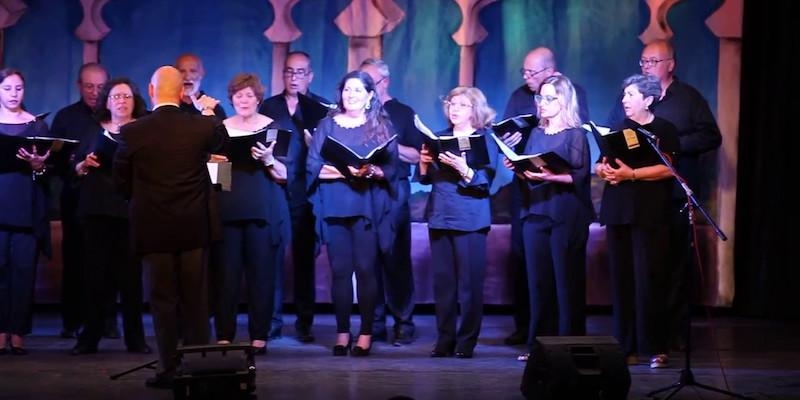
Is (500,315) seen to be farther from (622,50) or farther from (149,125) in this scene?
(149,125)

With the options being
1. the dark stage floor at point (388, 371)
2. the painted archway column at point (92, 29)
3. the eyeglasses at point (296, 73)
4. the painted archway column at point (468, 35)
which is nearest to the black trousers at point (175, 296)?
the dark stage floor at point (388, 371)

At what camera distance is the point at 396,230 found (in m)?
7.38

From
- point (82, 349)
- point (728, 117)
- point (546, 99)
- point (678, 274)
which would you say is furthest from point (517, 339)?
point (82, 349)

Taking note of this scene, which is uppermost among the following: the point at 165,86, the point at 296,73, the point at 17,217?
the point at 296,73

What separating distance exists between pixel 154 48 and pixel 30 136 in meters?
2.34

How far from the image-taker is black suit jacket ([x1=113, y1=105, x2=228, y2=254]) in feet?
17.6

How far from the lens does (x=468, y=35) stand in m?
8.70

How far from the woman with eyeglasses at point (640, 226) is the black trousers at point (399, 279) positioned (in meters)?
1.53

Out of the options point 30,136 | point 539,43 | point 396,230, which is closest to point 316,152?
point 396,230

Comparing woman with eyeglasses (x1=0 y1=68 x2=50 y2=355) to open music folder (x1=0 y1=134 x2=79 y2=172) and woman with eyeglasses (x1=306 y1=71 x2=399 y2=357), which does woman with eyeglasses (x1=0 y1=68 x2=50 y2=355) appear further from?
woman with eyeglasses (x1=306 y1=71 x2=399 y2=357)

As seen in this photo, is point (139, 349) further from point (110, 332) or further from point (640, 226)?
point (640, 226)

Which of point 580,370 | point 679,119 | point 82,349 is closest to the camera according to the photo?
point 580,370

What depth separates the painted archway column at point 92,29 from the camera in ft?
28.8

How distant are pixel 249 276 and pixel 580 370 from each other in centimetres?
236
